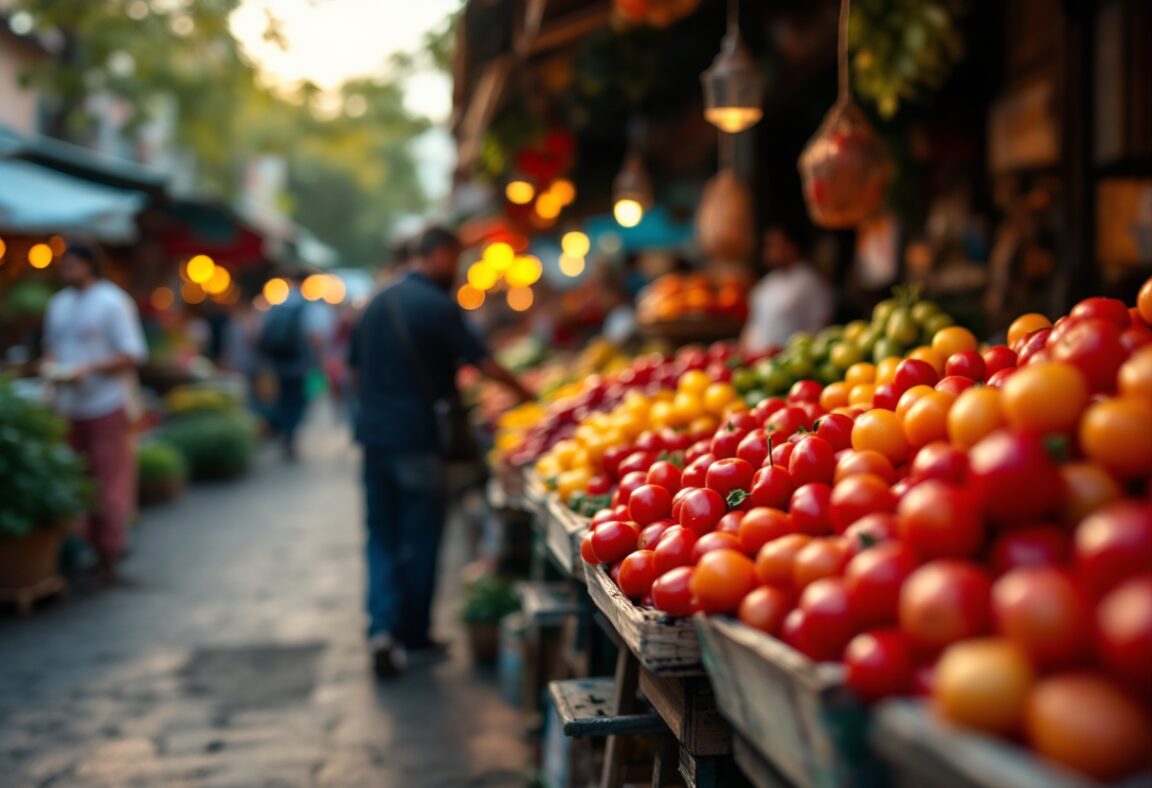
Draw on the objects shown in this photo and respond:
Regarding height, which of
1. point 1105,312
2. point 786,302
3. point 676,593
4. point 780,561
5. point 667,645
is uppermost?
point 786,302

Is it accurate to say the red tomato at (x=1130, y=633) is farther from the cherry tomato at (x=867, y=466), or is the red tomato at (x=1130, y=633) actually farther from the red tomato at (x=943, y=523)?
the cherry tomato at (x=867, y=466)

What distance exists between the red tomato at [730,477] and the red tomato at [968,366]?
585 millimetres

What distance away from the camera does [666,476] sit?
9.82ft

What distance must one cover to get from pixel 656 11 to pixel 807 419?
2454 mm

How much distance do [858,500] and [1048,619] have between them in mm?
637

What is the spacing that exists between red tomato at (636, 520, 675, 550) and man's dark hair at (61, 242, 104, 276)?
562 cm

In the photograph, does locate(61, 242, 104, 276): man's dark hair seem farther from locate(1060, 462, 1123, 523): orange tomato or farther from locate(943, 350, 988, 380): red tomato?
locate(1060, 462, 1123, 523): orange tomato

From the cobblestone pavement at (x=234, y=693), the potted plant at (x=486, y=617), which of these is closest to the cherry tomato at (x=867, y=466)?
the cobblestone pavement at (x=234, y=693)

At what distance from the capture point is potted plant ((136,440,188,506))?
34.7ft

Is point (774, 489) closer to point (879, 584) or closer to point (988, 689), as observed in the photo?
point (879, 584)

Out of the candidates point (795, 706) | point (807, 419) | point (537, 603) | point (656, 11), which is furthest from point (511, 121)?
point (795, 706)

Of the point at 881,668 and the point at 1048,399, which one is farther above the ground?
the point at 1048,399

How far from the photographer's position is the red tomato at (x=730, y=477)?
267cm

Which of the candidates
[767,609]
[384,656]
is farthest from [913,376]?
[384,656]
